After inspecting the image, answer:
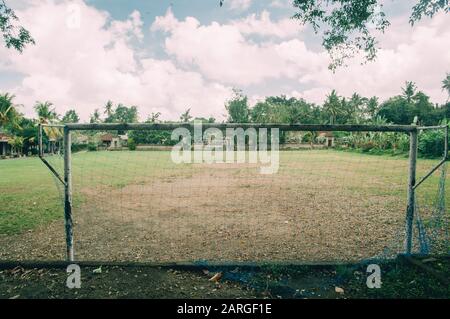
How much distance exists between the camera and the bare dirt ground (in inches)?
226

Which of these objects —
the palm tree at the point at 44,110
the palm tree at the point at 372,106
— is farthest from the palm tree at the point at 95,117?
the palm tree at the point at 372,106

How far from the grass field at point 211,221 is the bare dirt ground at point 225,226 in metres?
0.02

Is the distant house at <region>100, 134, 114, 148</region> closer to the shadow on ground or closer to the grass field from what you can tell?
the grass field

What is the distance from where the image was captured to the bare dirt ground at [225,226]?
18.8ft

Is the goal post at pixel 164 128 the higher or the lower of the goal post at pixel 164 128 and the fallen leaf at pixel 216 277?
the higher

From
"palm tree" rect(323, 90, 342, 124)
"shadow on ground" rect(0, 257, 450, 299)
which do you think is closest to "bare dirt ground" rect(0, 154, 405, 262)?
"shadow on ground" rect(0, 257, 450, 299)

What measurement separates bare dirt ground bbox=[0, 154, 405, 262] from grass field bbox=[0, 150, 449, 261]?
2 centimetres

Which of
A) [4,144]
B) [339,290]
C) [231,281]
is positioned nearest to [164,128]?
[231,281]

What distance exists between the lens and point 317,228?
7.29 m

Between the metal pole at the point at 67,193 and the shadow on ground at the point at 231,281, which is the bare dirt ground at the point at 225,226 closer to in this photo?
the shadow on ground at the point at 231,281

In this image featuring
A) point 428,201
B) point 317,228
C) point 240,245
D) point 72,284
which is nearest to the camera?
point 72,284
